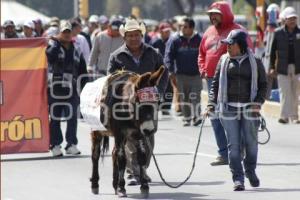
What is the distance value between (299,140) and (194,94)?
12.1 feet

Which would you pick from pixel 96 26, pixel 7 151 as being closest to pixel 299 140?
pixel 7 151

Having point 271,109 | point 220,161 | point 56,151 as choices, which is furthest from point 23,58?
point 271,109

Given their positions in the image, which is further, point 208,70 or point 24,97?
point 24,97

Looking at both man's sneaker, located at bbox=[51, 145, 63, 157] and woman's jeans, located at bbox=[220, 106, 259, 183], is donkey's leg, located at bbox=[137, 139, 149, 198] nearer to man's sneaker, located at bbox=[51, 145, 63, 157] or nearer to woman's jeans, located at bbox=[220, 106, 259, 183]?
woman's jeans, located at bbox=[220, 106, 259, 183]

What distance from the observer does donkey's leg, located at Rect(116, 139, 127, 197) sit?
12750 millimetres

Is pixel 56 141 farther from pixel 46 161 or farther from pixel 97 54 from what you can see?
pixel 97 54

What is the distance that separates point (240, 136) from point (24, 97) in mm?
4390

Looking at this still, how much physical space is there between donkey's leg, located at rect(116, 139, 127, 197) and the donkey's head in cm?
50

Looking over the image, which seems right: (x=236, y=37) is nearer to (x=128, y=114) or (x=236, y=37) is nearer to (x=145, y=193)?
(x=128, y=114)

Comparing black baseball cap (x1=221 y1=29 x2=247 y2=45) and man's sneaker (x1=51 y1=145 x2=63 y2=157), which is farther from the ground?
black baseball cap (x1=221 y1=29 x2=247 y2=45)

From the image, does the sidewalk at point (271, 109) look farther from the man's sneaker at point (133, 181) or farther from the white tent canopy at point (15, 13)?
the white tent canopy at point (15, 13)

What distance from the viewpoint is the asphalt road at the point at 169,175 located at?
13.0 m

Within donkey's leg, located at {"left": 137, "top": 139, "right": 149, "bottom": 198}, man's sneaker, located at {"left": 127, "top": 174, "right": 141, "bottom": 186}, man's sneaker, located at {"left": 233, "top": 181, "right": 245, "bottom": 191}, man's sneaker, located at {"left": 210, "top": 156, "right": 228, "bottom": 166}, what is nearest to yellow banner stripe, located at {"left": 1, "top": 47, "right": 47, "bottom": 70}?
man's sneaker, located at {"left": 210, "top": 156, "right": 228, "bottom": 166}

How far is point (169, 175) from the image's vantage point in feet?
48.8
